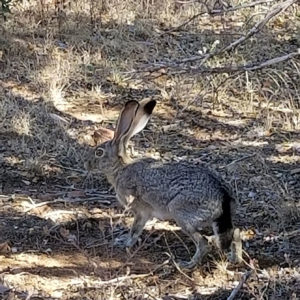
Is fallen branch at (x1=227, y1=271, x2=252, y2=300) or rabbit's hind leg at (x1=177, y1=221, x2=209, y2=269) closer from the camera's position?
fallen branch at (x1=227, y1=271, x2=252, y2=300)

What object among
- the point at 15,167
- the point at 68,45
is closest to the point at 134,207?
the point at 15,167

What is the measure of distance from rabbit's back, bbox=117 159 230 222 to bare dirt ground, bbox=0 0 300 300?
0.93 ft

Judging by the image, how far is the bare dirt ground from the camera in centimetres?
503

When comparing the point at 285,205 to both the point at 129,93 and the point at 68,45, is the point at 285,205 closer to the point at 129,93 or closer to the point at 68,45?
the point at 129,93

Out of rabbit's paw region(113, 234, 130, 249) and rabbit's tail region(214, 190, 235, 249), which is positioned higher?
rabbit's tail region(214, 190, 235, 249)

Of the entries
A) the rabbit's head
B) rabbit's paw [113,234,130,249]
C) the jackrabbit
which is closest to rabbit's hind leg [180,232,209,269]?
the jackrabbit

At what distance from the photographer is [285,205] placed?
582 cm

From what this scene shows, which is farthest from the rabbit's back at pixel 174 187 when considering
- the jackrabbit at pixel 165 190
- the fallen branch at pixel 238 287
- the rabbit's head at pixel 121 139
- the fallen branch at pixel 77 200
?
the fallen branch at pixel 77 200

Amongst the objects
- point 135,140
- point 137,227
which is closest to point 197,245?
point 137,227

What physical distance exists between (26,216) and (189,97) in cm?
276

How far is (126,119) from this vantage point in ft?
18.7

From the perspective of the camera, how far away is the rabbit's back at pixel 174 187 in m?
5.09

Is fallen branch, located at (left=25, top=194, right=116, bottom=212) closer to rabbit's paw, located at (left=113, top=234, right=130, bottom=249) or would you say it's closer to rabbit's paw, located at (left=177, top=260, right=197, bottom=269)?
rabbit's paw, located at (left=113, top=234, right=130, bottom=249)

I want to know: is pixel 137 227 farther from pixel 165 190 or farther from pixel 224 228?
pixel 224 228
